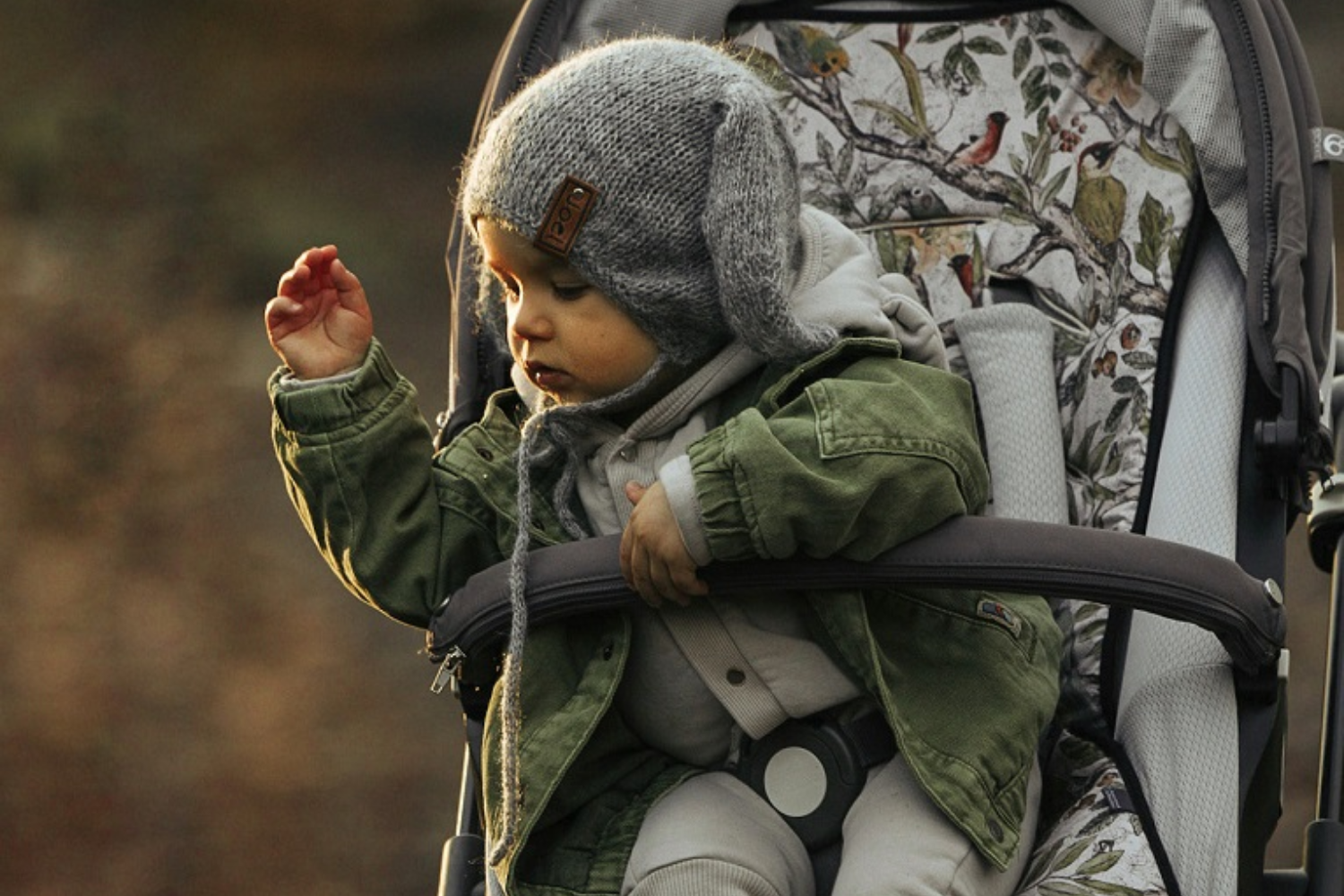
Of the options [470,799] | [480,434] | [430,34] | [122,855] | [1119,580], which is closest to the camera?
[1119,580]

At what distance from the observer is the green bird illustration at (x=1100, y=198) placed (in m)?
2.38

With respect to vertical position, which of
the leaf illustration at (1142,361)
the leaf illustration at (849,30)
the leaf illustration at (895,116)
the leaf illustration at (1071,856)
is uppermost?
the leaf illustration at (849,30)

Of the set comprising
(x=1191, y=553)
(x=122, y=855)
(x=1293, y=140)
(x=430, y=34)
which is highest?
(x=1293, y=140)

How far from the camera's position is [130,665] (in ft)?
16.4

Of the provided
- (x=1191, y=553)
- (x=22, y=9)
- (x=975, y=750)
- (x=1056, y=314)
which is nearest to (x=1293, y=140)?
(x=1056, y=314)

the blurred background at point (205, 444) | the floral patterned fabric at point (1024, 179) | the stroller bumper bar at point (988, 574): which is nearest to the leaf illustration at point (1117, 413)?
the floral patterned fabric at point (1024, 179)

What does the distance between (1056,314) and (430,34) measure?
3.23 meters

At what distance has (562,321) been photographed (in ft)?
A: 6.23

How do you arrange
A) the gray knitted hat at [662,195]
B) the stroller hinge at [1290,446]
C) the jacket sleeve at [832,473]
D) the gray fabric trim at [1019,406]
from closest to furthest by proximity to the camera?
the jacket sleeve at [832,473], the gray knitted hat at [662,195], the stroller hinge at [1290,446], the gray fabric trim at [1019,406]

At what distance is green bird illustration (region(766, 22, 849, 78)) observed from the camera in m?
2.50

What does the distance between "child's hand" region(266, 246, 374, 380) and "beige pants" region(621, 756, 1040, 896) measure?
435mm

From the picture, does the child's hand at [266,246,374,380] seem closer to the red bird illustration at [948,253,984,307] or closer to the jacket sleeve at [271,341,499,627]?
the jacket sleeve at [271,341,499,627]

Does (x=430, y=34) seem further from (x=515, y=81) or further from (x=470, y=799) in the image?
(x=470, y=799)

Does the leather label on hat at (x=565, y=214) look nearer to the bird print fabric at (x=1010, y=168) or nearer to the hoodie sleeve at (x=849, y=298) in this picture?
the hoodie sleeve at (x=849, y=298)
